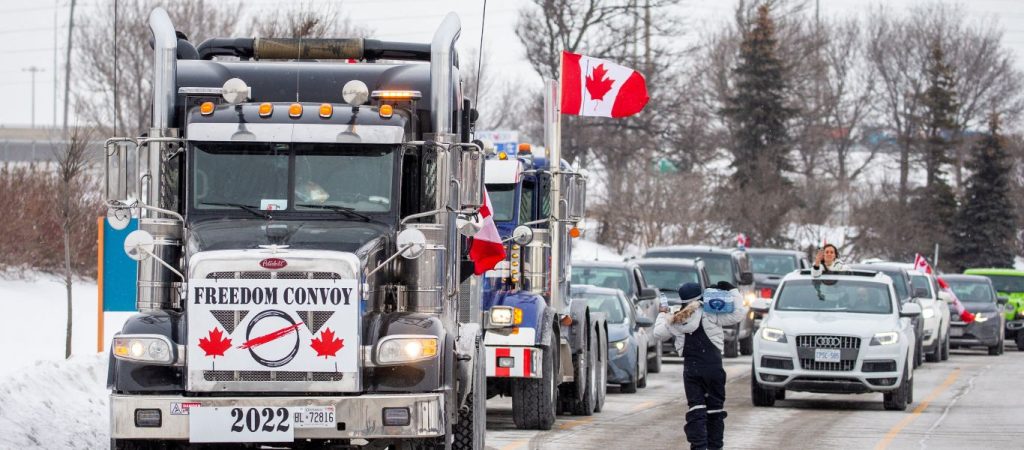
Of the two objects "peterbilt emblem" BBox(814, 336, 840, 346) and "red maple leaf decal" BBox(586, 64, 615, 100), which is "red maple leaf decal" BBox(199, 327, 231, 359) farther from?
"red maple leaf decal" BBox(586, 64, 615, 100)

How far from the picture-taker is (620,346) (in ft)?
74.2

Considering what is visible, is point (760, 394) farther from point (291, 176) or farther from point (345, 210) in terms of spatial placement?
point (291, 176)

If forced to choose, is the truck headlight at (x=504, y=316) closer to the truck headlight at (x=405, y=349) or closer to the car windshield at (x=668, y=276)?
the truck headlight at (x=405, y=349)

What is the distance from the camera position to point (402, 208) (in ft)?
38.2

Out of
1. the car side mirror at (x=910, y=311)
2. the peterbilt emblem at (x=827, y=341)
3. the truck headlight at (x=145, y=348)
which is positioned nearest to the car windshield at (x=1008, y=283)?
the car side mirror at (x=910, y=311)

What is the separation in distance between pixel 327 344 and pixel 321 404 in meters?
0.37

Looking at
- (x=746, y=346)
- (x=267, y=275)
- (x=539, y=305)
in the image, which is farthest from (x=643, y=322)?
(x=746, y=346)

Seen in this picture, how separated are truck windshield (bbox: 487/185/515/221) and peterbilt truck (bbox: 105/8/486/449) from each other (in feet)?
14.9

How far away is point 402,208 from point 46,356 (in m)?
10.5

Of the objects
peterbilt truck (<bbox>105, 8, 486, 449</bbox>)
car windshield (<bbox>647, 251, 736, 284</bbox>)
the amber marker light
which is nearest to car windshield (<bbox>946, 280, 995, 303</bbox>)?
car windshield (<bbox>647, 251, 736, 284</bbox>)

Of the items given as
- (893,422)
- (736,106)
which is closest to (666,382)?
(893,422)

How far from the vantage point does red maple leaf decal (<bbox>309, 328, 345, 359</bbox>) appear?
33.9 feet

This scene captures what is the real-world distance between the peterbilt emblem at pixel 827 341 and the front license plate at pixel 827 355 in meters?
0.08

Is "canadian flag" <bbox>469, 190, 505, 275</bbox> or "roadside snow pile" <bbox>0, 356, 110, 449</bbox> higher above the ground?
"canadian flag" <bbox>469, 190, 505, 275</bbox>
